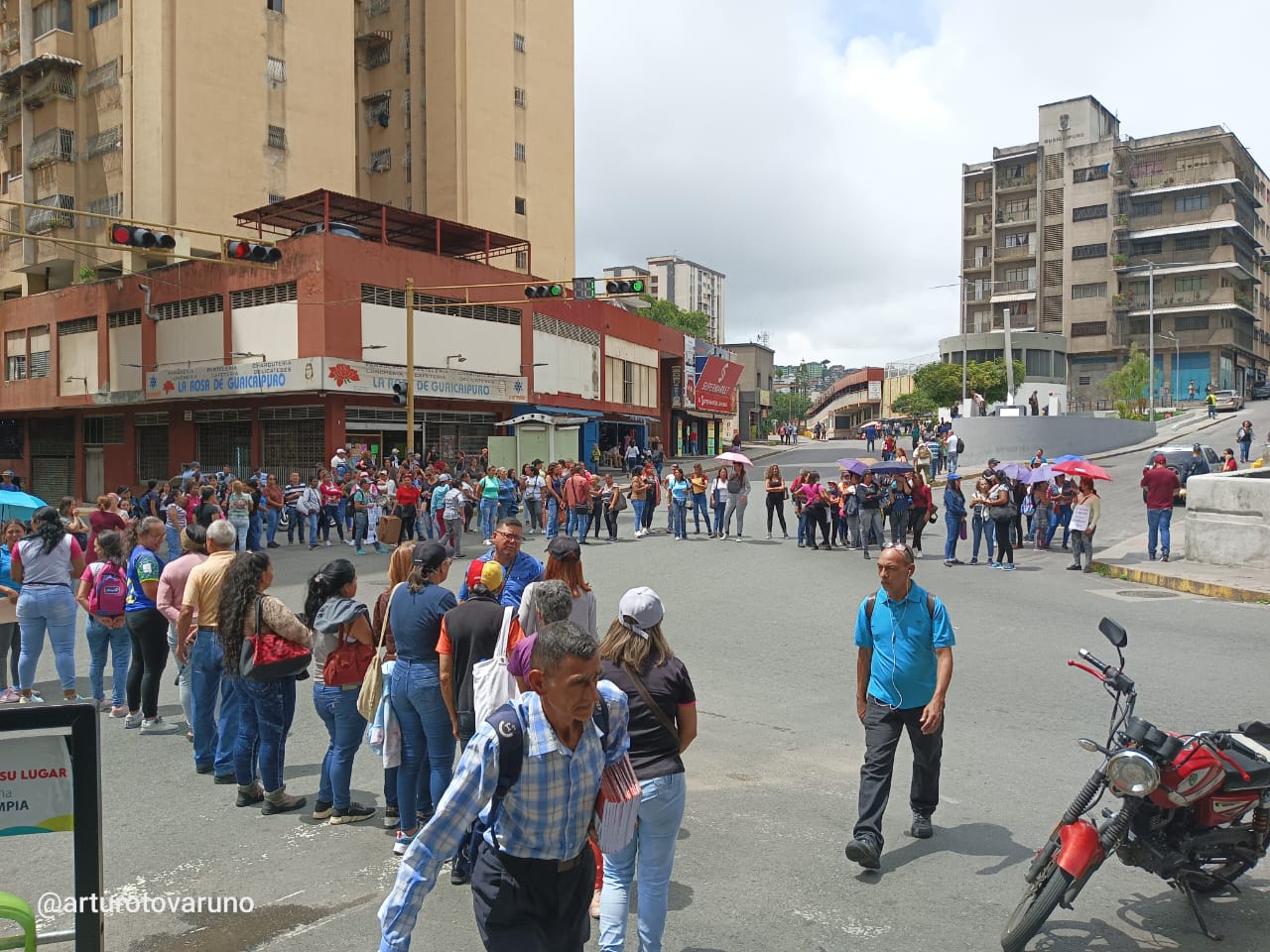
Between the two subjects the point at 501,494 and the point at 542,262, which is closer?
the point at 501,494

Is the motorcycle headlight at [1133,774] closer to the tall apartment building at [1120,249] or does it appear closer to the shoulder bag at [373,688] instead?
the shoulder bag at [373,688]

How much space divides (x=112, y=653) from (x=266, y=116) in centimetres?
3605

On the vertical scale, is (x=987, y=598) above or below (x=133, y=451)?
below

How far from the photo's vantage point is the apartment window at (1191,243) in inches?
2822

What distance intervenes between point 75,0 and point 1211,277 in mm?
76632

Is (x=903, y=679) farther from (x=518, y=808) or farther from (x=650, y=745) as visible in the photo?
(x=518, y=808)

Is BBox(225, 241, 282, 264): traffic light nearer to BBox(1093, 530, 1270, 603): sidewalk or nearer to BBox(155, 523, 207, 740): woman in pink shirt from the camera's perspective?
BBox(155, 523, 207, 740): woman in pink shirt

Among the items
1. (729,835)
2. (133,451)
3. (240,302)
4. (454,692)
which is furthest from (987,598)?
(133,451)

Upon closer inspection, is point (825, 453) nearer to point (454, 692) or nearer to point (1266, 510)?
point (1266, 510)

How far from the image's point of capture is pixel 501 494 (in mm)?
20797

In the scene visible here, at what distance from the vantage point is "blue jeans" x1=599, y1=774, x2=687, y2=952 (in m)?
3.63

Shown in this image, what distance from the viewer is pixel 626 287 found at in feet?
58.4

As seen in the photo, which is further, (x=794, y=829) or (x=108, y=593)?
(x=108, y=593)

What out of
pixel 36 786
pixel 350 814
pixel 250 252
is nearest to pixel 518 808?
pixel 36 786
